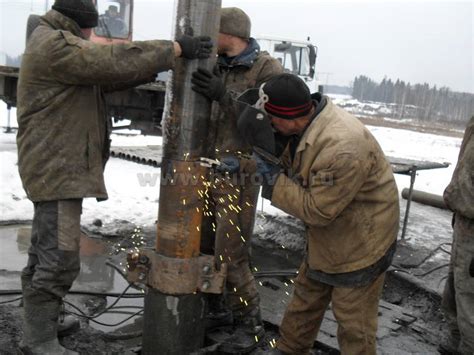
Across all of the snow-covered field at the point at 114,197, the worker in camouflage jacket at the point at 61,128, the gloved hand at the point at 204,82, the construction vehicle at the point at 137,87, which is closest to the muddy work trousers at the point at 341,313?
the gloved hand at the point at 204,82

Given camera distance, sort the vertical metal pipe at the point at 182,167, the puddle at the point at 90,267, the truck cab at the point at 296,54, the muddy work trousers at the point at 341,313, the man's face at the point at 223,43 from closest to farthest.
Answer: the vertical metal pipe at the point at 182,167 → the muddy work trousers at the point at 341,313 → the man's face at the point at 223,43 → the puddle at the point at 90,267 → the truck cab at the point at 296,54

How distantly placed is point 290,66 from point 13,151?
30.4 feet

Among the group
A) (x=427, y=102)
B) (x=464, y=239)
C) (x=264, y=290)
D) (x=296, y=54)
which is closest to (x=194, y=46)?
(x=464, y=239)

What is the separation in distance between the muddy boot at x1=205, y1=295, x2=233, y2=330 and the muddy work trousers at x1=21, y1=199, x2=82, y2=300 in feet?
3.53

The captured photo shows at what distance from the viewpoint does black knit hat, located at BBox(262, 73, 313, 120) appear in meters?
2.74

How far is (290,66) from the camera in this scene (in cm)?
1625

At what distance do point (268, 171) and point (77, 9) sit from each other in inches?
57.7

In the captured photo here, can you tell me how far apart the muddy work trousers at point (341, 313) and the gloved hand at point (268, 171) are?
0.67 meters

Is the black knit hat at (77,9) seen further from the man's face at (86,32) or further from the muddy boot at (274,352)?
the muddy boot at (274,352)

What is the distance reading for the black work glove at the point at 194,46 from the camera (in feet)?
8.98

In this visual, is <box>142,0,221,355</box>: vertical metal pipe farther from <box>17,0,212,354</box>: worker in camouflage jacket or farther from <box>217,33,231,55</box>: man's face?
<box>217,33,231,55</box>: man's face

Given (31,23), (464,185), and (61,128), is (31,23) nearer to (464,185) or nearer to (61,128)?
(61,128)

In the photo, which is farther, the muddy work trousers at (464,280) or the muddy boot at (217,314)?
the muddy boot at (217,314)

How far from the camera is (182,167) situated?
290cm
